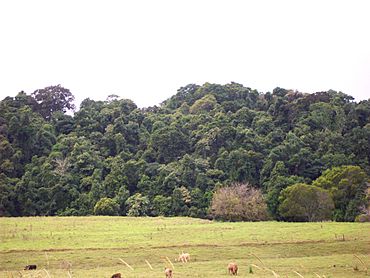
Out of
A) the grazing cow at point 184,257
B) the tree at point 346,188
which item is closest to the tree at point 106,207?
the tree at point 346,188

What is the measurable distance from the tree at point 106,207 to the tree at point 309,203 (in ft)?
59.2

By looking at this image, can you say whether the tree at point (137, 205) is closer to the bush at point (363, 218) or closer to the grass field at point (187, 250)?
the grass field at point (187, 250)

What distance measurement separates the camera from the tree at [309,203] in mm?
45188

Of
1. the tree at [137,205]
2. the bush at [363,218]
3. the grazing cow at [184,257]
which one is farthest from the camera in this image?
the tree at [137,205]

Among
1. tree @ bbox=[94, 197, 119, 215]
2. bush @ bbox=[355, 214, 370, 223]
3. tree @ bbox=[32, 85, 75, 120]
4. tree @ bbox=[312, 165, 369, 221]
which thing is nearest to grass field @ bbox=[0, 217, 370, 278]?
bush @ bbox=[355, 214, 370, 223]

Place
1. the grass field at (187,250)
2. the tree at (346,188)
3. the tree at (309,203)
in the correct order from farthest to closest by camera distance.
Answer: the tree at (346,188)
the tree at (309,203)
the grass field at (187,250)

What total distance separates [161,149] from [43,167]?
14656mm

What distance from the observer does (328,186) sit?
48.3 meters

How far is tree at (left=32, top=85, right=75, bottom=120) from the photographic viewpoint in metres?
75.8

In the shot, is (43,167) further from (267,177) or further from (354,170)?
(354,170)

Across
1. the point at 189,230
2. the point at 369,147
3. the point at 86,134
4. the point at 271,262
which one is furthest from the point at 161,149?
the point at 271,262

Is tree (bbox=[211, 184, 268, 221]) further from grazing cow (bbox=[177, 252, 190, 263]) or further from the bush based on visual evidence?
grazing cow (bbox=[177, 252, 190, 263])

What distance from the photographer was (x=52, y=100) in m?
76.7

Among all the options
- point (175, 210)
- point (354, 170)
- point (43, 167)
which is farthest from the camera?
point (43, 167)
